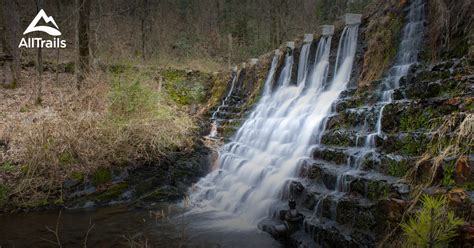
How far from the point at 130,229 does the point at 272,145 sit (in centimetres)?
357

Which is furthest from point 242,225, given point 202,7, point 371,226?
point 202,7

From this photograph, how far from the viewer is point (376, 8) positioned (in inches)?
357

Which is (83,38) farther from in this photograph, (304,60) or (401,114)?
(401,114)

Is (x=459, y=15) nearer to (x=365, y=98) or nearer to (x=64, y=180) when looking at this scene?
(x=365, y=98)

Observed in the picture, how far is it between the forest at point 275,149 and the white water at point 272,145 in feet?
0.14

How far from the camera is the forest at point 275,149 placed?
13.9ft

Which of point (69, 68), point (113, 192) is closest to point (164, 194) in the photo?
point (113, 192)

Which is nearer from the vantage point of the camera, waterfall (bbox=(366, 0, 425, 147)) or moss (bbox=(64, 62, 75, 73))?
waterfall (bbox=(366, 0, 425, 147))

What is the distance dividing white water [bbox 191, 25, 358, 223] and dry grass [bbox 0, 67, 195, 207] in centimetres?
159

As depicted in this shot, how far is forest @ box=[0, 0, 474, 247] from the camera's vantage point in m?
4.25

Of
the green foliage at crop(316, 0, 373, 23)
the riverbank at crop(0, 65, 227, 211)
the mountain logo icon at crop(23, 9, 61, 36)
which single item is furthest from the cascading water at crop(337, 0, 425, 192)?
the mountain logo icon at crop(23, 9, 61, 36)

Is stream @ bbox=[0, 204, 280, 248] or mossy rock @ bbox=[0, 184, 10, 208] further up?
mossy rock @ bbox=[0, 184, 10, 208]

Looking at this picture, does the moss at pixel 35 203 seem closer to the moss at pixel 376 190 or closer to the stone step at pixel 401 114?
the stone step at pixel 401 114

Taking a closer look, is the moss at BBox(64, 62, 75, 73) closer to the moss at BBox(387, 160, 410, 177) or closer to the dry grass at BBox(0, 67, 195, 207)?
the dry grass at BBox(0, 67, 195, 207)
